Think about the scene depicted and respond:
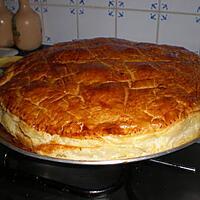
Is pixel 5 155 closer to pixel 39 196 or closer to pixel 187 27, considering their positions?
pixel 39 196

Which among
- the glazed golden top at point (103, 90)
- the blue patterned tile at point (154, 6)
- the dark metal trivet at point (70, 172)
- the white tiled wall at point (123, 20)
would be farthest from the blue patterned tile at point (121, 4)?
the dark metal trivet at point (70, 172)

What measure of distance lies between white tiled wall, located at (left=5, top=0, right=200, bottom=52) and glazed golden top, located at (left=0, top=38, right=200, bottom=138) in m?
0.35

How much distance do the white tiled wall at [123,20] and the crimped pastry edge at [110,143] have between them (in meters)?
0.56

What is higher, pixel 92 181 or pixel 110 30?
pixel 110 30

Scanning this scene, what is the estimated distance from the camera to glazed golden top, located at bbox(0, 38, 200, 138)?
1.86ft

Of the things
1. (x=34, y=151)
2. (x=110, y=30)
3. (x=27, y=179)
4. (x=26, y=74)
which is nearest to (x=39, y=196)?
(x=27, y=179)

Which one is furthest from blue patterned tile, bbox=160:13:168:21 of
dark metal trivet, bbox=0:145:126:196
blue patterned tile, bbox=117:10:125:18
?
dark metal trivet, bbox=0:145:126:196

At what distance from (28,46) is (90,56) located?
62cm

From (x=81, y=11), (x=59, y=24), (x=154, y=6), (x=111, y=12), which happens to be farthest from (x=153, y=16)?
(x=59, y=24)

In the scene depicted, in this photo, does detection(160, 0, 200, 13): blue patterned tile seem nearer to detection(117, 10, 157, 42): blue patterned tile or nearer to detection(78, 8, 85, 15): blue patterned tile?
detection(117, 10, 157, 42): blue patterned tile

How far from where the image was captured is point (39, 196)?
72cm

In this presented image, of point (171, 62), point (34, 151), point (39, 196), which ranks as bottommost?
point (39, 196)

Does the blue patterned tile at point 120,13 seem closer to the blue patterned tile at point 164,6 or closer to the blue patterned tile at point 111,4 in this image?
the blue patterned tile at point 111,4

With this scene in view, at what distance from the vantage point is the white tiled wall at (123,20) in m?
1.08
